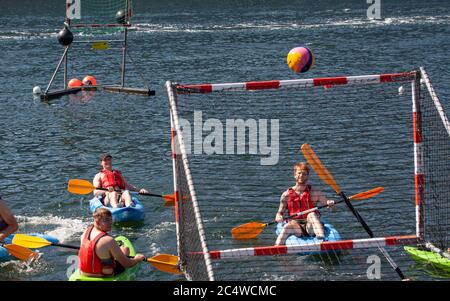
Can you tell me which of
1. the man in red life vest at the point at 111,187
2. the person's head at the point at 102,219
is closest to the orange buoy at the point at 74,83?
the man in red life vest at the point at 111,187

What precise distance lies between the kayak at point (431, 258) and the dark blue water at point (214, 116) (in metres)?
0.21

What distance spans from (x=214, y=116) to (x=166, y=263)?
34.3ft

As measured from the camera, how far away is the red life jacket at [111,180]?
14484 millimetres

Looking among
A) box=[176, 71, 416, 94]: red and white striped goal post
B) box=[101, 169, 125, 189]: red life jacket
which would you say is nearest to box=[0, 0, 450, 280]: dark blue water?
box=[101, 169, 125, 189]: red life jacket

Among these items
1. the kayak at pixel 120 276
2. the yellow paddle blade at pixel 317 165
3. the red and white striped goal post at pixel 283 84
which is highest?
the red and white striped goal post at pixel 283 84

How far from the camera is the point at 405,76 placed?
10.9 m

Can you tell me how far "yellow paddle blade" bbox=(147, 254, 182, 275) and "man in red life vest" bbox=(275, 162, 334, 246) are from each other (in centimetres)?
199

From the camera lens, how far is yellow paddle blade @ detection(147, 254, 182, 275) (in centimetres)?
1038

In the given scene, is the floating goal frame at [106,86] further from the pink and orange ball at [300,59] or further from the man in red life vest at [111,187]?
the pink and orange ball at [300,59]

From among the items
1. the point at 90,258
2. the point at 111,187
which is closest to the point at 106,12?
the point at 111,187
